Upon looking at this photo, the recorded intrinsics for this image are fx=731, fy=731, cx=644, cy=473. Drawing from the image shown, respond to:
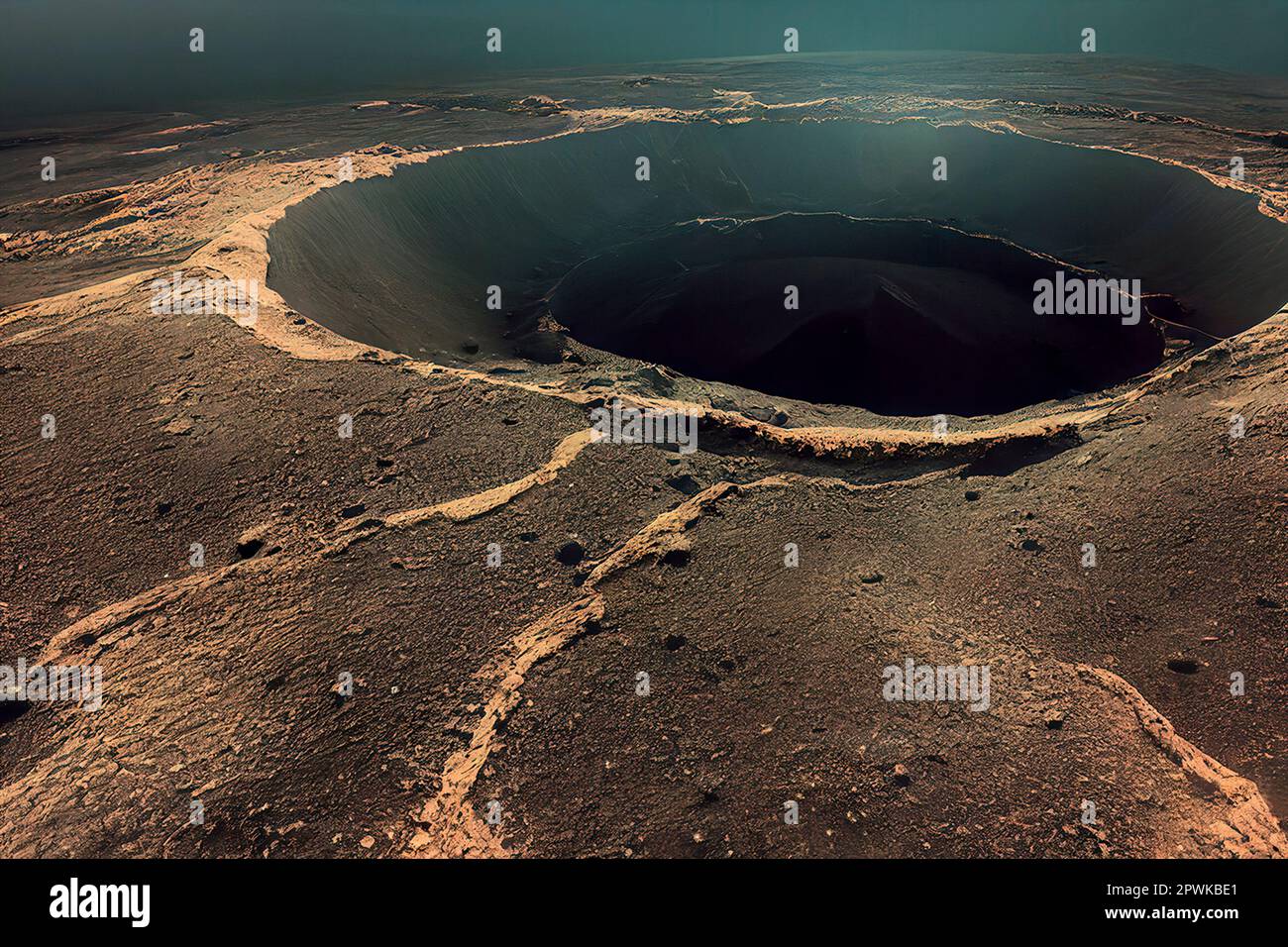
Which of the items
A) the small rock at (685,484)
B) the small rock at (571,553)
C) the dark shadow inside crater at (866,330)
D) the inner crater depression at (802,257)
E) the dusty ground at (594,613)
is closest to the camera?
the dusty ground at (594,613)

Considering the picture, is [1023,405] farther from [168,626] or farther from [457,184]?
[457,184]

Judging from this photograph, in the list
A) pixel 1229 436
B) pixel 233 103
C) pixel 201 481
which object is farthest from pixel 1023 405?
pixel 233 103

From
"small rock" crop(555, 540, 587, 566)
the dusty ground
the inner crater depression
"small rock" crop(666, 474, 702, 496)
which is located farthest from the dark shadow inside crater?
"small rock" crop(555, 540, 587, 566)

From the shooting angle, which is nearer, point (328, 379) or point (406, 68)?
point (328, 379)

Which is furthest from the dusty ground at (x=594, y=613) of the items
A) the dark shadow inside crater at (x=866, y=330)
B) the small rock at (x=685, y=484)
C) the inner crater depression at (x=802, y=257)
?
the inner crater depression at (x=802, y=257)

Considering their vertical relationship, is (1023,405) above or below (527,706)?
above

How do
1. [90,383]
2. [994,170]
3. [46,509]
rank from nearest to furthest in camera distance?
[46,509] → [90,383] → [994,170]

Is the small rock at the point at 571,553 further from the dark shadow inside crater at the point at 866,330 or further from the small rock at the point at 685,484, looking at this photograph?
the dark shadow inside crater at the point at 866,330
